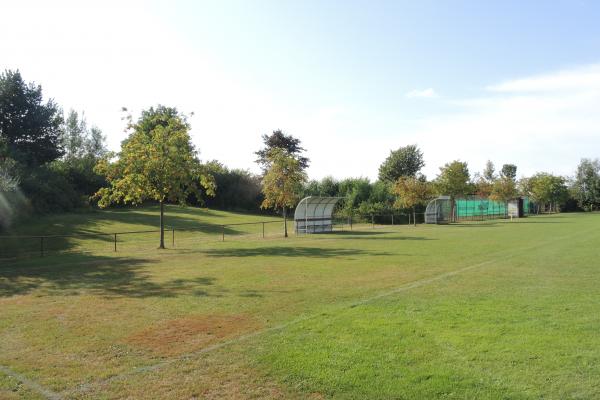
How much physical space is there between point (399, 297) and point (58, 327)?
629 centimetres

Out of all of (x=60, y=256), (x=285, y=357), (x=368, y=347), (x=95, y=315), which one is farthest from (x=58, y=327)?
(x=60, y=256)

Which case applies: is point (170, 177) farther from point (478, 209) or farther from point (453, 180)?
point (478, 209)

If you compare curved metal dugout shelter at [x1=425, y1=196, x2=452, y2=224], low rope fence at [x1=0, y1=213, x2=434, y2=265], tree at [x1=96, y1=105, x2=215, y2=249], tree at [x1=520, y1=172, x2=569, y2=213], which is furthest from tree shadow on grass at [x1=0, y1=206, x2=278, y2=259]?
tree at [x1=520, y1=172, x2=569, y2=213]

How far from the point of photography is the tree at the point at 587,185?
3516 inches

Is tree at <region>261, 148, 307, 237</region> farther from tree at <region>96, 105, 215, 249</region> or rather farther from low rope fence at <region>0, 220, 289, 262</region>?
tree at <region>96, 105, 215, 249</region>

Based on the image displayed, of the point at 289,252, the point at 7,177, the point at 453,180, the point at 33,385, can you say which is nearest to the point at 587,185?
the point at 453,180

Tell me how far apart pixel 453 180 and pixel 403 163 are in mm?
35041

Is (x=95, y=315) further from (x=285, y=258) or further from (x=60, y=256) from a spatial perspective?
(x=60, y=256)

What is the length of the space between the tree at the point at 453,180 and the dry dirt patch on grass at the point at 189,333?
4356cm

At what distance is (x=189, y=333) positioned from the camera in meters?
7.33

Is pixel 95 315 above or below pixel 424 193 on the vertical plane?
below

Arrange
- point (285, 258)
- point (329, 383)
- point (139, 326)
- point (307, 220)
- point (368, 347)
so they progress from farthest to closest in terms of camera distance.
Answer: point (307, 220), point (285, 258), point (139, 326), point (368, 347), point (329, 383)

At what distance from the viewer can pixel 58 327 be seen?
7.91 m

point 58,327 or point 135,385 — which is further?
point 58,327
